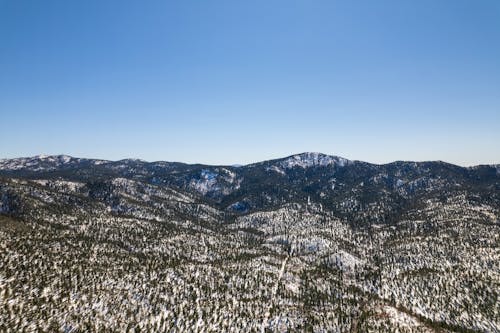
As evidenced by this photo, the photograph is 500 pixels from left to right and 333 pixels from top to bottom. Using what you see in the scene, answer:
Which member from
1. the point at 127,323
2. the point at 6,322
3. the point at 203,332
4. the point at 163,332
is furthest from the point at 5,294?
the point at 203,332

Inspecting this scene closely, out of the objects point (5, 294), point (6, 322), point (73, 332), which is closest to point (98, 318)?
point (73, 332)

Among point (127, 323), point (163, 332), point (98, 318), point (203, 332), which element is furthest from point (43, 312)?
point (203, 332)

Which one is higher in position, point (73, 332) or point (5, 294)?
point (5, 294)

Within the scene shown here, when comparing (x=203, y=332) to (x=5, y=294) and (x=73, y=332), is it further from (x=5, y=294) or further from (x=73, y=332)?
(x=5, y=294)

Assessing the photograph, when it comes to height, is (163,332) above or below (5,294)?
below

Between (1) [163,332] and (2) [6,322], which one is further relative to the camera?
(1) [163,332]

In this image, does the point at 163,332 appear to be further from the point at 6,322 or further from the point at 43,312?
the point at 6,322

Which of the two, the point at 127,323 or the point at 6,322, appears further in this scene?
the point at 127,323
